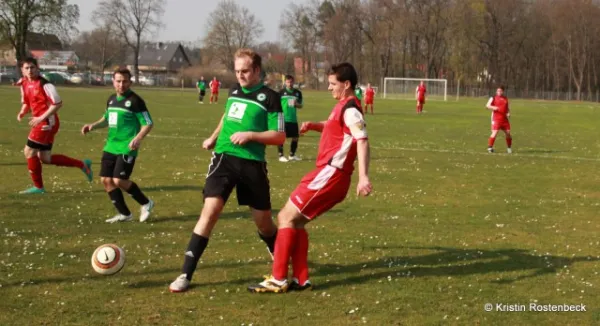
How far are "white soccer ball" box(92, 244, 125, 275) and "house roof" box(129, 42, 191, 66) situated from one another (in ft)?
475

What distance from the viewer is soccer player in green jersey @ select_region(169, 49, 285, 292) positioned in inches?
241

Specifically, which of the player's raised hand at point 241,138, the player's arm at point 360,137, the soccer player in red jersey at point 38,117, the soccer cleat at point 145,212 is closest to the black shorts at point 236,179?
the player's raised hand at point 241,138

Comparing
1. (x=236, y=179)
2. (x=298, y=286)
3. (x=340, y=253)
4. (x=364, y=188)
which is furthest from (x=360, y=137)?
(x=340, y=253)

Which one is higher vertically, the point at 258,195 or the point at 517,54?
the point at 517,54

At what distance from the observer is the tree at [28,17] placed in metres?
73.8

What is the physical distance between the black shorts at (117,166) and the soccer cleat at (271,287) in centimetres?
359

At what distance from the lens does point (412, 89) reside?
260 ft

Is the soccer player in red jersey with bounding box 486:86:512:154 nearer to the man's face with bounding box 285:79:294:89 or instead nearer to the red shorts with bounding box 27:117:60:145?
the man's face with bounding box 285:79:294:89

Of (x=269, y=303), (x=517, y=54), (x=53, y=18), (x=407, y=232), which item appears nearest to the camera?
(x=269, y=303)

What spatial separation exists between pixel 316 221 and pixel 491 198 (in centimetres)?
401

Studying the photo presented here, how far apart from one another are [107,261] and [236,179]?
1444mm

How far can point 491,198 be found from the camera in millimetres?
11969

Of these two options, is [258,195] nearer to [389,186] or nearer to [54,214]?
[54,214]

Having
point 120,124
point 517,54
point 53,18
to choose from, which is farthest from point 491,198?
point 517,54
